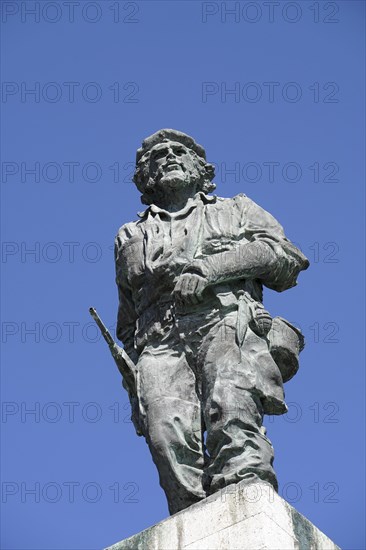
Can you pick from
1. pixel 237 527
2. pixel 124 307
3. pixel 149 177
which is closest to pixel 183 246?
pixel 124 307

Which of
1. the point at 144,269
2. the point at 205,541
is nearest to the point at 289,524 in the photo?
the point at 205,541

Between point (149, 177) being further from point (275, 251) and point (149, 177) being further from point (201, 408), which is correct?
point (201, 408)

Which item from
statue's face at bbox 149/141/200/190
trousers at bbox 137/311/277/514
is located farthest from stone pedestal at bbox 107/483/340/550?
statue's face at bbox 149/141/200/190

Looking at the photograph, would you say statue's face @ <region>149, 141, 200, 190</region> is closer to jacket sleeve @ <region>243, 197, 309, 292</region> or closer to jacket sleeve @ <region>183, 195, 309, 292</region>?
jacket sleeve @ <region>183, 195, 309, 292</region>

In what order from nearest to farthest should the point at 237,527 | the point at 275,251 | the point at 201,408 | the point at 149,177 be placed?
the point at 237,527 < the point at 201,408 < the point at 275,251 < the point at 149,177

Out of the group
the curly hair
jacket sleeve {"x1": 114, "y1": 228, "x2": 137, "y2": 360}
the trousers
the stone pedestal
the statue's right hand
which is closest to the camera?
the stone pedestal

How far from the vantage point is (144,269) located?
1125 centimetres

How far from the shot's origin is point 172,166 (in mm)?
11766

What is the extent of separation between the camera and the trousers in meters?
9.88

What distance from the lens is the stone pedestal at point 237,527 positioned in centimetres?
916

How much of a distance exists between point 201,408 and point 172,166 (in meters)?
2.42

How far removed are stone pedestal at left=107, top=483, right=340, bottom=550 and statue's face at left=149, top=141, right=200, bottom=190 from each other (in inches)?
127

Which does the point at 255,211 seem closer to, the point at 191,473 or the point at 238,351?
the point at 238,351

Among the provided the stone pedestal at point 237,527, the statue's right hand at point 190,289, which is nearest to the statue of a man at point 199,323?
the statue's right hand at point 190,289
